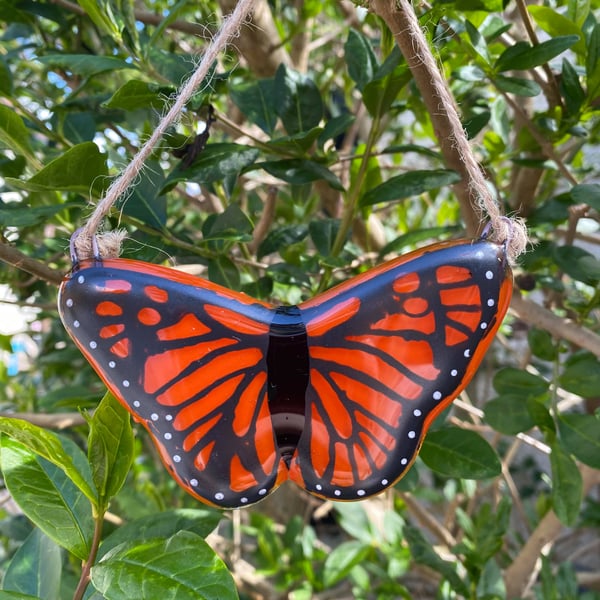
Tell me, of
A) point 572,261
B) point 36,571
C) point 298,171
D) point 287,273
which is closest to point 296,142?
point 298,171

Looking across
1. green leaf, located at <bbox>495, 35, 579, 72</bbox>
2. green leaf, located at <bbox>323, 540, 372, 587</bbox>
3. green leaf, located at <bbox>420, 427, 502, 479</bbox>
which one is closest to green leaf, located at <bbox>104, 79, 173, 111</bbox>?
green leaf, located at <bbox>495, 35, 579, 72</bbox>

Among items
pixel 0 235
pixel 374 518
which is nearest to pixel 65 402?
pixel 0 235

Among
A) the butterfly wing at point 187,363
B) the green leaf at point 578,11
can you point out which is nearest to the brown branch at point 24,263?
the butterfly wing at point 187,363

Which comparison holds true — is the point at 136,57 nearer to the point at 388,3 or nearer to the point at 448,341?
the point at 388,3

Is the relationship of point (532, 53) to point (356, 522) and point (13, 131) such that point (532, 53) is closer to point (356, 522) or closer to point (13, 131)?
point (13, 131)

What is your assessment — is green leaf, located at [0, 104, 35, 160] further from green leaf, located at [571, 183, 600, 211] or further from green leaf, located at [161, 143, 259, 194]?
green leaf, located at [571, 183, 600, 211]

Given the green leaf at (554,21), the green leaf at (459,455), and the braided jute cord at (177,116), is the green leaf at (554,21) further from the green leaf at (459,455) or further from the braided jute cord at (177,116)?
the green leaf at (459,455)
